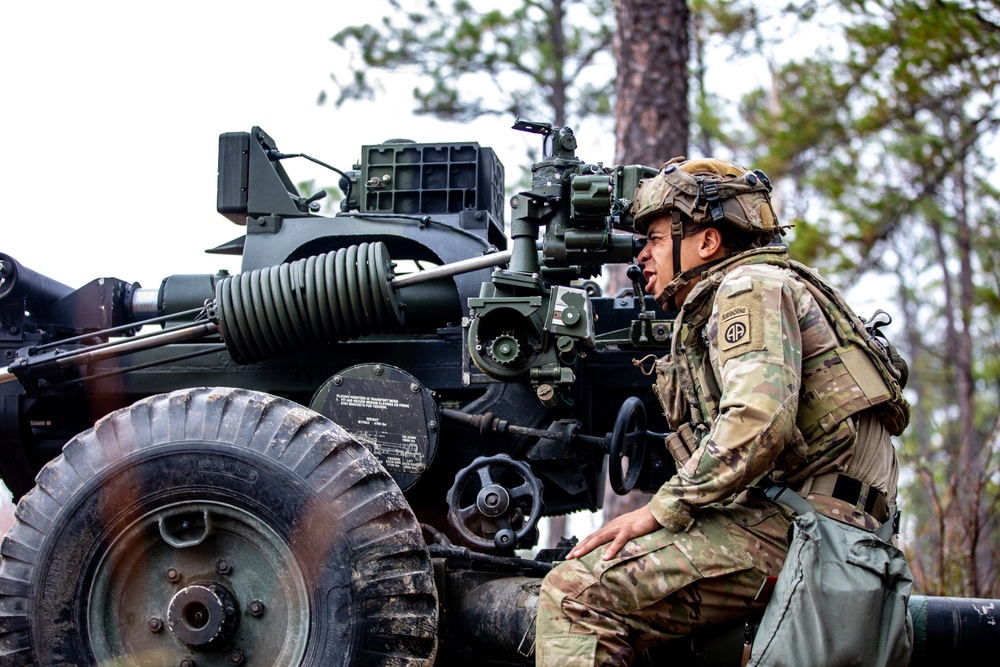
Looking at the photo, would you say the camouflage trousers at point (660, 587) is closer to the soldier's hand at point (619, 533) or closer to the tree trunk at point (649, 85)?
the soldier's hand at point (619, 533)

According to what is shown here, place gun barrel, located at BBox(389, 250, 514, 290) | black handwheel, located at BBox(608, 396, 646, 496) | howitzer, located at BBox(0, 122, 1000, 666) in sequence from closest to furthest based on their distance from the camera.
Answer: howitzer, located at BBox(0, 122, 1000, 666)
black handwheel, located at BBox(608, 396, 646, 496)
gun barrel, located at BBox(389, 250, 514, 290)

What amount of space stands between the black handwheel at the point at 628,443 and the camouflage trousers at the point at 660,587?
108 centimetres

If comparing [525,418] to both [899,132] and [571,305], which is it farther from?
[899,132]

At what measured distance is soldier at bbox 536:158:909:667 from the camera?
10.7ft

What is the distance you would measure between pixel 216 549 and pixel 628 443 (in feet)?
5.70

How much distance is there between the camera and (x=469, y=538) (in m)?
4.32

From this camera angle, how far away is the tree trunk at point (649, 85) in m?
8.33

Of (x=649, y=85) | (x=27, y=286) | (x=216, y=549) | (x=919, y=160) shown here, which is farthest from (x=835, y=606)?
(x=919, y=160)

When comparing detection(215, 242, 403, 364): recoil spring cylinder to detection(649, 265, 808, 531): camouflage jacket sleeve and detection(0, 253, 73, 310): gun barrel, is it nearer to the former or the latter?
detection(0, 253, 73, 310): gun barrel

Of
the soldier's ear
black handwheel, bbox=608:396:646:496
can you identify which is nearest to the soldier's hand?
the soldier's ear

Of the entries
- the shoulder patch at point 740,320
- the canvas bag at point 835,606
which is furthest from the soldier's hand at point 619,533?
the shoulder patch at point 740,320

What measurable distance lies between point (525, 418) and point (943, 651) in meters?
1.85

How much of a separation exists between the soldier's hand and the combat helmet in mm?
841

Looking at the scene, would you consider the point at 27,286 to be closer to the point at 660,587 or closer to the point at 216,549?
the point at 216,549
